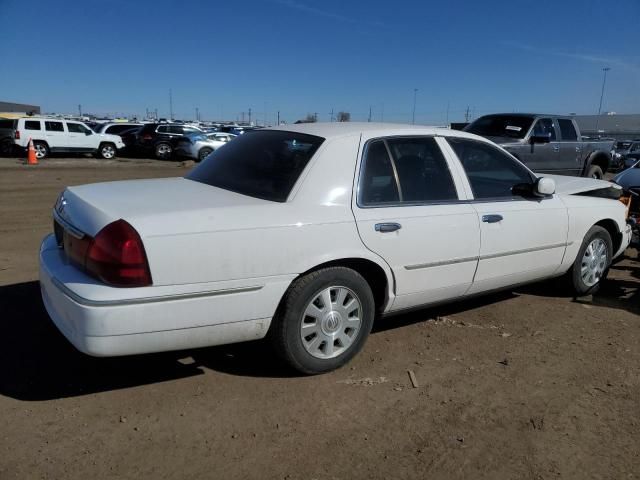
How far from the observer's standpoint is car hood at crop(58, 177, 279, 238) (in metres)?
2.85

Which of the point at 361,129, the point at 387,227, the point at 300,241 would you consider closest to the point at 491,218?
the point at 387,227

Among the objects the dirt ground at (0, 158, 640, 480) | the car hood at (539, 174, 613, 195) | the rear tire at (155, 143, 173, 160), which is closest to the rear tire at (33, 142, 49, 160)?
the rear tire at (155, 143, 173, 160)

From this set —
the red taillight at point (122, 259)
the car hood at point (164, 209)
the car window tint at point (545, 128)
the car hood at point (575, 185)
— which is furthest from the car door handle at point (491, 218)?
the car window tint at point (545, 128)

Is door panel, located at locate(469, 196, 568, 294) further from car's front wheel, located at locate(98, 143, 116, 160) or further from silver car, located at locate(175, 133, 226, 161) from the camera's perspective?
car's front wheel, located at locate(98, 143, 116, 160)

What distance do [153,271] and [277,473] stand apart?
118 centimetres

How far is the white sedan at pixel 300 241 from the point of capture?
2.80m

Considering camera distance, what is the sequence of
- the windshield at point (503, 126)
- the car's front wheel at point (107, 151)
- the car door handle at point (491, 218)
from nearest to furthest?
the car door handle at point (491, 218) → the windshield at point (503, 126) → the car's front wheel at point (107, 151)

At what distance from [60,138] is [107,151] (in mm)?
1959

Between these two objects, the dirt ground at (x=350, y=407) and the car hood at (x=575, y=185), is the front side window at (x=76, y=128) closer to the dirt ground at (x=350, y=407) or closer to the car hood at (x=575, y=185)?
the dirt ground at (x=350, y=407)

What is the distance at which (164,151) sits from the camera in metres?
24.5

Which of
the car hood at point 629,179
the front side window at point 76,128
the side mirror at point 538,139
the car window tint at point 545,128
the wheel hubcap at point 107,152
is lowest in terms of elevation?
the wheel hubcap at point 107,152

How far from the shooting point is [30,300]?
459 centimetres

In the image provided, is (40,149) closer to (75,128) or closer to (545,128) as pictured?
(75,128)

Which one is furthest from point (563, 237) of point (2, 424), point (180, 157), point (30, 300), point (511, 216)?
point (180, 157)
